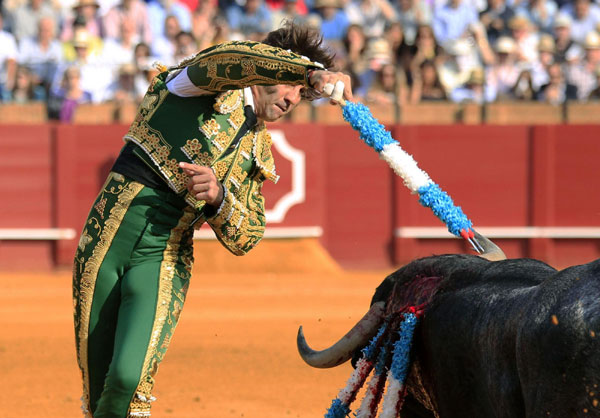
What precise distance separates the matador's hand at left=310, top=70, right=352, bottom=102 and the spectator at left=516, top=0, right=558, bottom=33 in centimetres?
837

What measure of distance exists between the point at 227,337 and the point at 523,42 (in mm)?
5051

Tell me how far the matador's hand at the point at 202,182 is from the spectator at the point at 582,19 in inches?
321

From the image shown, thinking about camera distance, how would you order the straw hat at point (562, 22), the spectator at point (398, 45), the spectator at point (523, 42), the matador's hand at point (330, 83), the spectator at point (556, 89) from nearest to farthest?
1. the matador's hand at point (330, 83)
2. the spectator at point (398, 45)
3. the spectator at point (556, 89)
4. the spectator at point (523, 42)
5. the straw hat at point (562, 22)

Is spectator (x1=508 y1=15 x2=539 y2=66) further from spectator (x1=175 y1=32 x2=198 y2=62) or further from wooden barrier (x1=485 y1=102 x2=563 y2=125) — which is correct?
spectator (x1=175 y1=32 x2=198 y2=62)

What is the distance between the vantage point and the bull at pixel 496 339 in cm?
189

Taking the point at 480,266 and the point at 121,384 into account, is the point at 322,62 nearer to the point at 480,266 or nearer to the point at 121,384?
the point at 480,266

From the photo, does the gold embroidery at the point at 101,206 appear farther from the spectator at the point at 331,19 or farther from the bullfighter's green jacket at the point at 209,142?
the spectator at the point at 331,19

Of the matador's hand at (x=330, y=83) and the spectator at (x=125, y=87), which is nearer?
the matador's hand at (x=330, y=83)

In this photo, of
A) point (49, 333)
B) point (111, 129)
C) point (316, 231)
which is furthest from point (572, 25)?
point (49, 333)

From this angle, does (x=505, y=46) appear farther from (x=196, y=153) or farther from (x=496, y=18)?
(x=196, y=153)

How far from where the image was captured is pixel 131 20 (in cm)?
932

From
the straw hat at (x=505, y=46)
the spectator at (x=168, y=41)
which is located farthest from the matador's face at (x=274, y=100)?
the straw hat at (x=505, y=46)

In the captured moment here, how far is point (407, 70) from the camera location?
9.48 meters

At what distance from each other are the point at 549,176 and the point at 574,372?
797 centimetres
